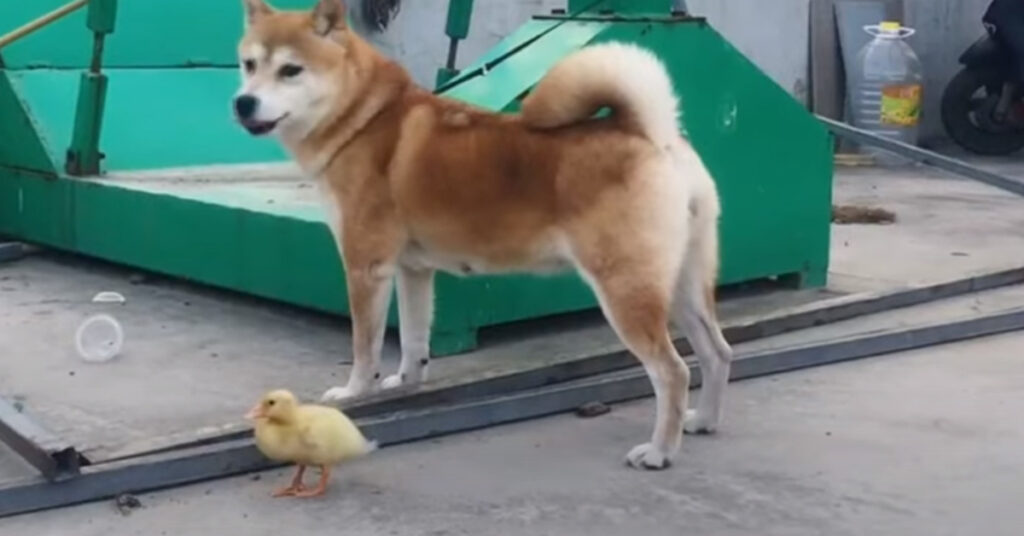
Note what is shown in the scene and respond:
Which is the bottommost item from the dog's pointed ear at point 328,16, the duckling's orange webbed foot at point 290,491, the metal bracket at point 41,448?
the duckling's orange webbed foot at point 290,491

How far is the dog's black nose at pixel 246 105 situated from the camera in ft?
14.4

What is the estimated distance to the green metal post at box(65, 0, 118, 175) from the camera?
624 centimetres

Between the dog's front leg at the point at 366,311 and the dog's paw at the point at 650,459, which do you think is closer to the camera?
the dog's paw at the point at 650,459

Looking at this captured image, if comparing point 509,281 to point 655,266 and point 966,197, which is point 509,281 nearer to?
point 655,266

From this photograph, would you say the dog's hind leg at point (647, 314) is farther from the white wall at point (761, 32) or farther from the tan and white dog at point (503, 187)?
the white wall at point (761, 32)

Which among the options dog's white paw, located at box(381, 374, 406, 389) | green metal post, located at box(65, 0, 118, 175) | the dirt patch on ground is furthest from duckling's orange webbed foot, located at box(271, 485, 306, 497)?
the dirt patch on ground

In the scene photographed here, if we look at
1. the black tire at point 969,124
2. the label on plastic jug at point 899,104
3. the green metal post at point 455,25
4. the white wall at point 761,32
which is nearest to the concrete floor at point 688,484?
the green metal post at point 455,25

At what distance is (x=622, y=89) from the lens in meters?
4.22

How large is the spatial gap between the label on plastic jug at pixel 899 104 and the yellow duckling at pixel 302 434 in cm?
806

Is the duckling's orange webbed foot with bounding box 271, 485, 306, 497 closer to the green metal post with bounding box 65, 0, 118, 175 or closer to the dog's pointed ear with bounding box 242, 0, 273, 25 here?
the dog's pointed ear with bounding box 242, 0, 273, 25

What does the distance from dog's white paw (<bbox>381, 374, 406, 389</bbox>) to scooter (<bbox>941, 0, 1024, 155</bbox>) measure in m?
7.54

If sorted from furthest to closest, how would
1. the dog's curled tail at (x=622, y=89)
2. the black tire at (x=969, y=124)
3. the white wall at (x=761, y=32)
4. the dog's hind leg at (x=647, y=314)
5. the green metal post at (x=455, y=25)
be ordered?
the black tire at (x=969, y=124), the white wall at (x=761, y=32), the green metal post at (x=455, y=25), the dog's curled tail at (x=622, y=89), the dog's hind leg at (x=647, y=314)

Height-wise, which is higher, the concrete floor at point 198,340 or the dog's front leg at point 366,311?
the dog's front leg at point 366,311

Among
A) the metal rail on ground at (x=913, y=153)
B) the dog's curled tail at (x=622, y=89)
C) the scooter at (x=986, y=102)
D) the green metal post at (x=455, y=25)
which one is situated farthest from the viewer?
the scooter at (x=986, y=102)
